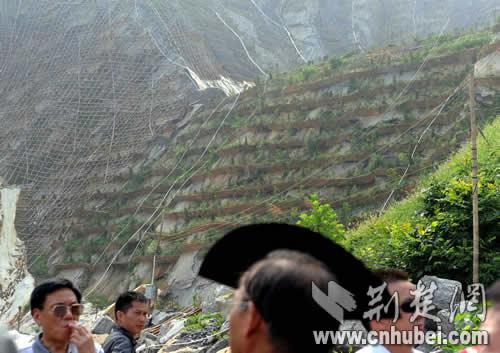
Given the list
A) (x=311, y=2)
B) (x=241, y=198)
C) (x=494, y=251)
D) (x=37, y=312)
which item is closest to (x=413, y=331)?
(x=37, y=312)

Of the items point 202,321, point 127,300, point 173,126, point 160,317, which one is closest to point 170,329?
point 202,321

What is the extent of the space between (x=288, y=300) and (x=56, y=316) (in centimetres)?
159

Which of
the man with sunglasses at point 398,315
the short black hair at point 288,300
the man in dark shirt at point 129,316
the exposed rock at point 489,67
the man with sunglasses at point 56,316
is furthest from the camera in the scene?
the exposed rock at point 489,67

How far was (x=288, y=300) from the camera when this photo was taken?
59.5 inches

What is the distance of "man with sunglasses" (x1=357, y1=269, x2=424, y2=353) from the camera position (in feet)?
8.20

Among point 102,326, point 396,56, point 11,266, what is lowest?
point 102,326

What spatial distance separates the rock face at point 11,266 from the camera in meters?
14.8

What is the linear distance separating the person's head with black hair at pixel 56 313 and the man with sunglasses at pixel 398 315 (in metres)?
1.15

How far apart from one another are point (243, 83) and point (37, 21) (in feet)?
23.9

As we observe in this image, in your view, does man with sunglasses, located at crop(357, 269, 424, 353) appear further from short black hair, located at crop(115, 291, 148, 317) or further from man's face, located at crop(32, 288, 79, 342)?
short black hair, located at crop(115, 291, 148, 317)

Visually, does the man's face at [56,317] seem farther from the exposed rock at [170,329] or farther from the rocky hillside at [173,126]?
the rocky hillside at [173,126]

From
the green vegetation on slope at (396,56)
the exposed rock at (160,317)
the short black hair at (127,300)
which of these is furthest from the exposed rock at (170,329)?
the green vegetation on slope at (396,56)

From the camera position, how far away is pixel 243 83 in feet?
76.0

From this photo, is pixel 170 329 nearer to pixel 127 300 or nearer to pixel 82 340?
pixel 127 300
